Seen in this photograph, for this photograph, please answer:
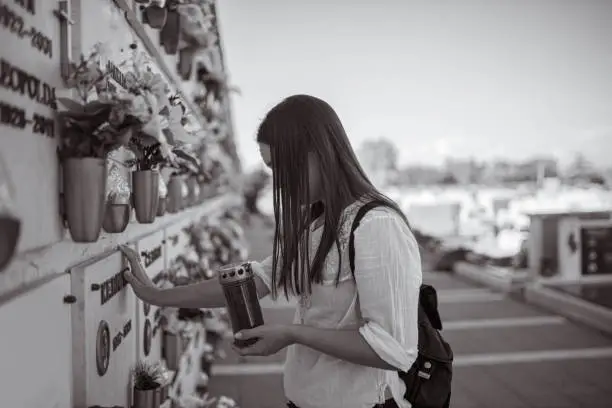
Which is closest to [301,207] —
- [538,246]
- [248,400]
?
[248,400]

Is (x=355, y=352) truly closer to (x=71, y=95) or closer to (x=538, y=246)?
(x=71, y=95)

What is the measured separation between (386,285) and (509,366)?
154 inches

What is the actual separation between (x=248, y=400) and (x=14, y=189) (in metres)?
3.39

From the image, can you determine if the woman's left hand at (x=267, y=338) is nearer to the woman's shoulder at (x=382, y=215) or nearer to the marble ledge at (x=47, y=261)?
the woman's shoulder at (x=382, y=215)

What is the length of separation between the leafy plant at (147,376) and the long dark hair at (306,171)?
2.90ft

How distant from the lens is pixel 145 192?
1.82 metres

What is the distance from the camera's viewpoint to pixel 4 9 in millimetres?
984

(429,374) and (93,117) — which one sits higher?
(93,117)

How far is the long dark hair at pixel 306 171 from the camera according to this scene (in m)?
1.34

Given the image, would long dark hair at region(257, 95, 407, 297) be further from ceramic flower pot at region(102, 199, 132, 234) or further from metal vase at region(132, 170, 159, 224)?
metal vase at region(132, 170, 159, 224)

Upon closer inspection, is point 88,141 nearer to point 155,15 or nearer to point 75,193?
point 75,193

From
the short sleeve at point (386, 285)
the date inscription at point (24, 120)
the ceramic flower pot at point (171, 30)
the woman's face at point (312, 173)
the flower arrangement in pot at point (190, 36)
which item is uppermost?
the flower arrangement in pot at point (190, 36)

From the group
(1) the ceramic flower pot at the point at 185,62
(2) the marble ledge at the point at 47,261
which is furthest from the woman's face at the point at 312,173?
(1) the ceramic flower pot at the point at 185,62

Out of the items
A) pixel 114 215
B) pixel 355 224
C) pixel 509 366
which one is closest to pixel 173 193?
pixel 114 215
